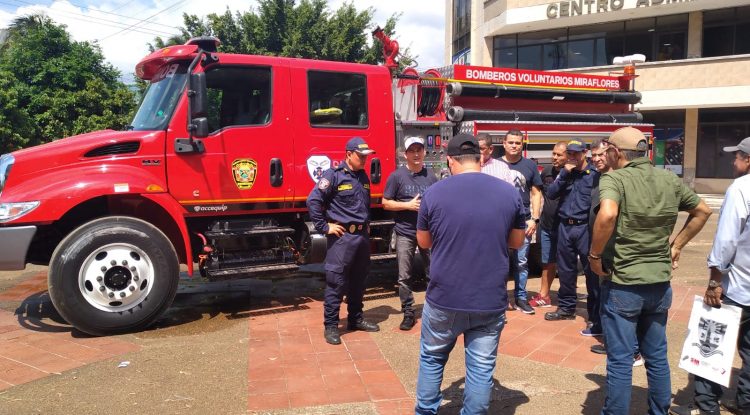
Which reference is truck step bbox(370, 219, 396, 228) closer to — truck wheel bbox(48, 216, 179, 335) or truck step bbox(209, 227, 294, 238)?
truck step bbox(209, 227, 294, 238)

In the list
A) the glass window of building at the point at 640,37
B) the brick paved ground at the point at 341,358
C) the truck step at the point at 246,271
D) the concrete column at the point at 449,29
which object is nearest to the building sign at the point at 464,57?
the concrete column at the point at 449,29

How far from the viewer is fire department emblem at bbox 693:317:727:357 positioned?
319cm

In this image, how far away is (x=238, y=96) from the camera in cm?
563

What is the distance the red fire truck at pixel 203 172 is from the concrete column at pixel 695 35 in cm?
1781

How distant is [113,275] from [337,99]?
2835mm

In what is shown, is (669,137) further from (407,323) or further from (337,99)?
(407,323)

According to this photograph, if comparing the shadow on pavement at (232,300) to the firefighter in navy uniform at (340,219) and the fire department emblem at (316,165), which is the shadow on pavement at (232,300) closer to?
the firefighter in navy uniform at (340,219)

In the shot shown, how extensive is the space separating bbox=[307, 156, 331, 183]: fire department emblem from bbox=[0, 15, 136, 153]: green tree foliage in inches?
519

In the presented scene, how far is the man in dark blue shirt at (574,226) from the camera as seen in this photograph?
4.96 metres

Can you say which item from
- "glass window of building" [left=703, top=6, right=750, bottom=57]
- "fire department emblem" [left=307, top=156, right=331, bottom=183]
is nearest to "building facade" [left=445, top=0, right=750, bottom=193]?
"glass window of building" [left=703, top=6, right=750, bottom=57]

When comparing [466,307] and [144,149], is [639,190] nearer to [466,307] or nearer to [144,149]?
[466,307]

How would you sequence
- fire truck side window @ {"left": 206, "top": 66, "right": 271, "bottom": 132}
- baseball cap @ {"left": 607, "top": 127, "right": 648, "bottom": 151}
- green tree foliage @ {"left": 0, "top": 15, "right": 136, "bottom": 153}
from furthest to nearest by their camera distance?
green tree foliage @ {"left": 0, "top": 15, "right": 136, "bottom": 153} < fire truck side window @ {"left": 206, "top": 66, "right": 271, "bottom": 132} < baseball cap @ {"left": 607, "top": 127, "right": 648, "bottom": 151}

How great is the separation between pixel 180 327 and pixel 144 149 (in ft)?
5.65

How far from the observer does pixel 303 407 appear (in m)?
3.58
